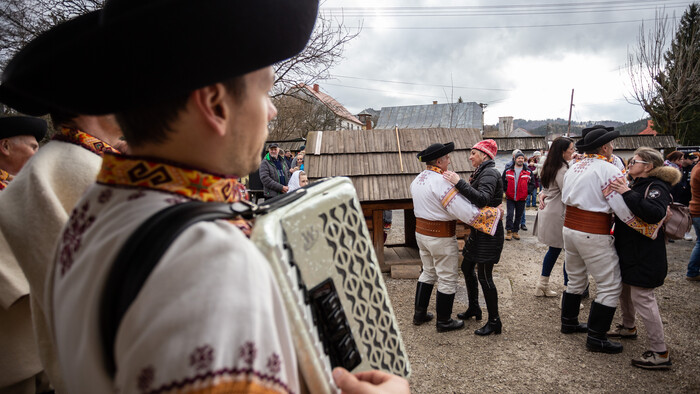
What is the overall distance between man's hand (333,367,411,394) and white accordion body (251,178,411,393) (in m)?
0.03

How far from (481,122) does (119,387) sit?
35.7m

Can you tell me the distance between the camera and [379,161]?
5.89 meters

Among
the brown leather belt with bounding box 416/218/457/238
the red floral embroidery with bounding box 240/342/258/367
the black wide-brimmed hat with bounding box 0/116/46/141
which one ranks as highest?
the black wide-brimmed hat with bounding box 0/116/46/141

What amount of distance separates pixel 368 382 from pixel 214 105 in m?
0.72

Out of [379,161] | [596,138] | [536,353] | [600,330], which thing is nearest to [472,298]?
[536,353]

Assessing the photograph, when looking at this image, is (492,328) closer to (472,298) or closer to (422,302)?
(472,298)

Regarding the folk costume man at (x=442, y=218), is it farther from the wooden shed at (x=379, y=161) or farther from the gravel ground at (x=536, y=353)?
the wooden shed at (x=379, y=161)

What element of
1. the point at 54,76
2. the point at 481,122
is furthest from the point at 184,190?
the point at 481,122

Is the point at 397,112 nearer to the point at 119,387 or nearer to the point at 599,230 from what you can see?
the point at 599,230

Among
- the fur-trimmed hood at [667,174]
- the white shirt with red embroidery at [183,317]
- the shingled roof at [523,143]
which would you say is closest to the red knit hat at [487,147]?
the fur-trimmed hood at [667,174]

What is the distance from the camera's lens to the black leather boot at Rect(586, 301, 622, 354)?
3592mm

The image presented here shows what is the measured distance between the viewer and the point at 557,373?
339cm

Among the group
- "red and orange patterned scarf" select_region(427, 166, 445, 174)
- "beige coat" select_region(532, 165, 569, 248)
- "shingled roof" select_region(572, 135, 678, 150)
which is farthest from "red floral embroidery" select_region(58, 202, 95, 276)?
"shingled roof" select_region(572, 135, 678, 150)

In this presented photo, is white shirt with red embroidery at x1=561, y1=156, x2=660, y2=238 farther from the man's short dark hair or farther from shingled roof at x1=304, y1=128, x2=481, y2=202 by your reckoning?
the man's short dark hair
